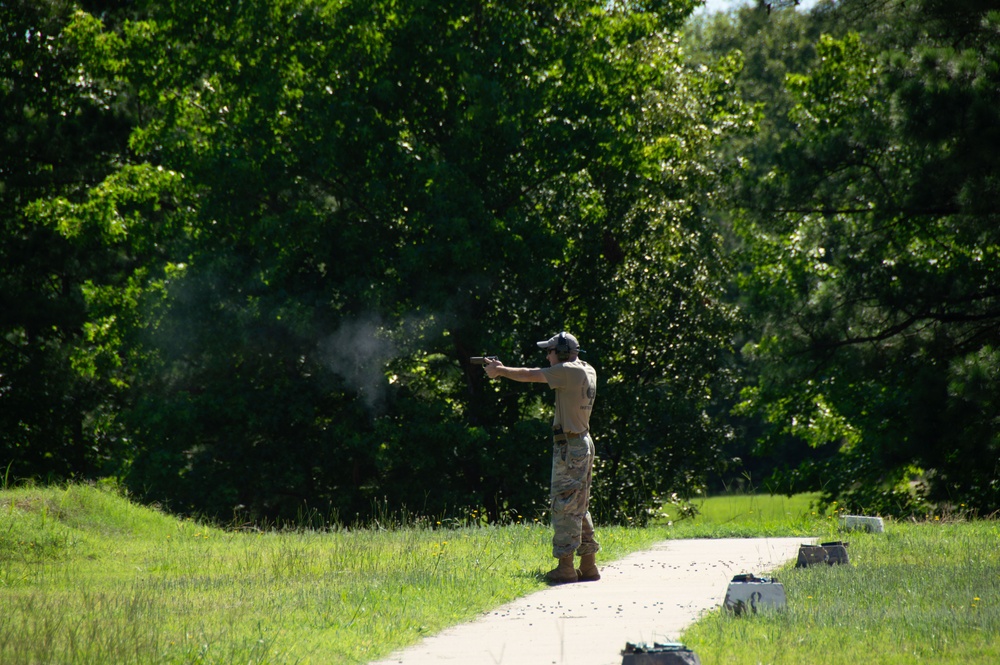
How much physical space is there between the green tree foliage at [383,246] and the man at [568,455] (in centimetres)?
1178

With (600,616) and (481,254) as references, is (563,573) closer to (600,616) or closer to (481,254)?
(600,616)

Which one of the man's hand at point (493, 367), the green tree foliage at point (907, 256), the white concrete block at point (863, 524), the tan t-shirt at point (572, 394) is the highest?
the green tree foliage at point (907, 256)

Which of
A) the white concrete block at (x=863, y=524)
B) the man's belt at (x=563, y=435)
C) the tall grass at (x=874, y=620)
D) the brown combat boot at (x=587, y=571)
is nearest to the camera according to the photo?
the tall grass at (x=874, y=620)

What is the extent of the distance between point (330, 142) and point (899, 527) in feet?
43.3

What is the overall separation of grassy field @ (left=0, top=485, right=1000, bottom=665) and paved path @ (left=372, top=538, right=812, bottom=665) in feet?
1.03

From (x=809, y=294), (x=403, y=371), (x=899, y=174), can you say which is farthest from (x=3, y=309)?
(x=899, y=174)

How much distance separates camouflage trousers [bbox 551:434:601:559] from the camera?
1010 centimetres

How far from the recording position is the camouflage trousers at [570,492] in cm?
1010

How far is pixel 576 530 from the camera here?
1008 cm

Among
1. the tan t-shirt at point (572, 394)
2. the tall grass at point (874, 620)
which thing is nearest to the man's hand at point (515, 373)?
the tan t-shirt at point (572, 394)

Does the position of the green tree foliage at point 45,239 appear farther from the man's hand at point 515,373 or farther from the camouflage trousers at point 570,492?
the camouflage trousers at point 570,492

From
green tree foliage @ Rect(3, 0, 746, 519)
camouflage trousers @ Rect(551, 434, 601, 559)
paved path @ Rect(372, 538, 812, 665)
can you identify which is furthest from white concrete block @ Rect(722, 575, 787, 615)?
green tree foliage @ Rect(3, 0, 746, 519)

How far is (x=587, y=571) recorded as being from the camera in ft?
34.2

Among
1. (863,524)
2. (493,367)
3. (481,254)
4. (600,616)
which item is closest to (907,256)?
(481,254)
